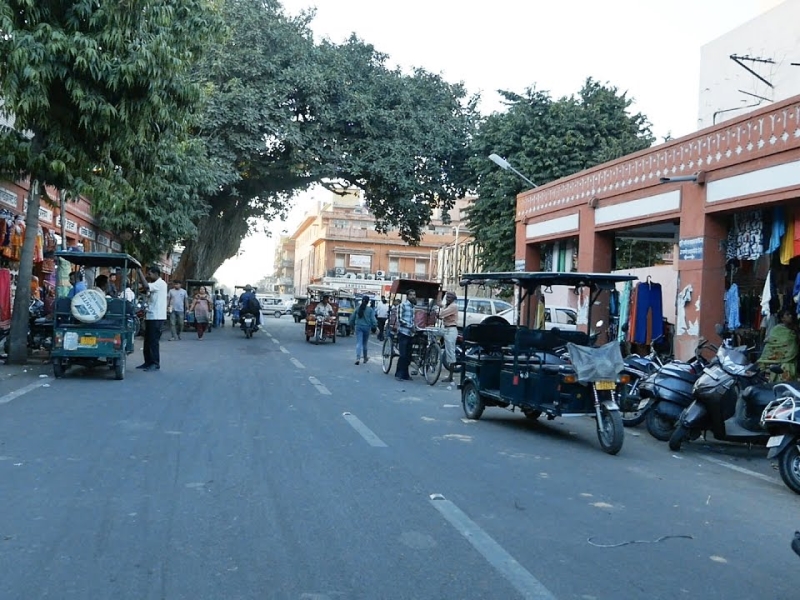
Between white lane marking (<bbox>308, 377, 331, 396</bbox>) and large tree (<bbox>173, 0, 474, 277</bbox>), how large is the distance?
47.6ft

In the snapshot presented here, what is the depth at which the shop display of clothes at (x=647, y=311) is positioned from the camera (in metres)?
16.5

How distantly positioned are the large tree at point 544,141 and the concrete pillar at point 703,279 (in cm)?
1056

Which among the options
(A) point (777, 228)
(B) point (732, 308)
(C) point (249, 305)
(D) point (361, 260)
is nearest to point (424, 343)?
(B) point (732, 308)

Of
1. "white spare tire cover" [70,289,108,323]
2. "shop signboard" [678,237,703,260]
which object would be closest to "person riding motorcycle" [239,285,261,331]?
"white spare tire cover" [70,289,108,323]

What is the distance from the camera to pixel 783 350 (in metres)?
11.8

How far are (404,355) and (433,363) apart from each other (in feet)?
2.18

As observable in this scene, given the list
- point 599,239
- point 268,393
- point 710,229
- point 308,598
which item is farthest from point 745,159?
point 308,598

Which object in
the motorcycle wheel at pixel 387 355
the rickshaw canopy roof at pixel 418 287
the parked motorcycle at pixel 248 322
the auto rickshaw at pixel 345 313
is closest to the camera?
the motorcycle wheel at pixel 387 355

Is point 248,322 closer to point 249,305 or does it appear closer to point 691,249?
A: point 249,305

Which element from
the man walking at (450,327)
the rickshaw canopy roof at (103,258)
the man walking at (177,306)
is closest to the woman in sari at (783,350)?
the man walking at (450,327)

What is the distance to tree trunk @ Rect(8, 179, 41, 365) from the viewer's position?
15227 millimetres

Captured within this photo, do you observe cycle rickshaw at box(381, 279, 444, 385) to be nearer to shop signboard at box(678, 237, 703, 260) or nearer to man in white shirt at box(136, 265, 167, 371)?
man in white shirt at box(136, 265, 167, 371)

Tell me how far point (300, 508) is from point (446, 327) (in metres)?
10.3

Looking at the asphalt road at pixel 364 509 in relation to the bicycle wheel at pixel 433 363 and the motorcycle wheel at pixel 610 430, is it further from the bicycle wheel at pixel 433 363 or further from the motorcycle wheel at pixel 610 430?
the bicycle wheel at pixel 433 363
